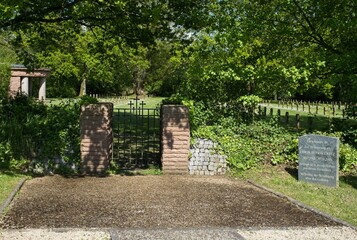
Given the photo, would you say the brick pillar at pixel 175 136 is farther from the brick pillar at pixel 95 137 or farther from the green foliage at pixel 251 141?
the brick pillar at pixel 95 137

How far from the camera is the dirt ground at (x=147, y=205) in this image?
618 centimetres

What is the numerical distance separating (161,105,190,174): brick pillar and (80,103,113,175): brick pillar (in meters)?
1.40

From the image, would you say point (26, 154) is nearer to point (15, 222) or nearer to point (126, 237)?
point (15, 222)

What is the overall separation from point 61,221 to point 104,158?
3.70m

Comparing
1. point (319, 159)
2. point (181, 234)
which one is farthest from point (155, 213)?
point (319, 159)

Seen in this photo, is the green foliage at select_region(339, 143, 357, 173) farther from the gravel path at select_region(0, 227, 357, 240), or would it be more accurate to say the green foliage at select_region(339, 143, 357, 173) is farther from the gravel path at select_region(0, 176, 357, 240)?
the gravel path at select_region(0, 227, 357, 240)

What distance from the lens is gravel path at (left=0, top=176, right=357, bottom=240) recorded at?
18.7 feet

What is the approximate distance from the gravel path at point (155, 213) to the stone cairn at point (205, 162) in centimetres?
105

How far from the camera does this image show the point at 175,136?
995 cm

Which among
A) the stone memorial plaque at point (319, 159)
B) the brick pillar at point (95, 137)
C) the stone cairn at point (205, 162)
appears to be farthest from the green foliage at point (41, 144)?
the stone memorial plaque at point (319, 159)

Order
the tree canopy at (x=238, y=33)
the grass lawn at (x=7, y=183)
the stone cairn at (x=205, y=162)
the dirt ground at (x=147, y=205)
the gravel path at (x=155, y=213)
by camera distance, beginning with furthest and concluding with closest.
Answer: the tree canopy at (x=238, y=33)
the stone cairn at (x=205, y=162)
the grass lawn at (x=7, y=183)
the dirt ground at (x=147, y=205)
the gravel path at (x=155, y=213)

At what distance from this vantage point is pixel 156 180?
9219mm

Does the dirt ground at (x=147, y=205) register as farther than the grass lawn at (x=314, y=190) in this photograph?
No

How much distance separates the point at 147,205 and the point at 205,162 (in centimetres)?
323
